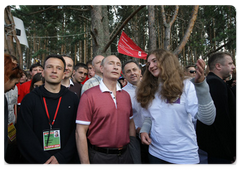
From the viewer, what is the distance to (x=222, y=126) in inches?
76.5

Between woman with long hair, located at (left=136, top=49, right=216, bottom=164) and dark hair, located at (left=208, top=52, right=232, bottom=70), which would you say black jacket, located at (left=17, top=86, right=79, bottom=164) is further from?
dark hair, located at (left=208, top=52, right=232, bottom=70)

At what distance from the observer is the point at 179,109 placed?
1.62 m

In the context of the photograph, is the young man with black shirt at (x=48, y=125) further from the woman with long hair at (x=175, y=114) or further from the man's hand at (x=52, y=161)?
the woman with long hair at (x=175, y=114)

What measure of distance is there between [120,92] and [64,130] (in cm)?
79

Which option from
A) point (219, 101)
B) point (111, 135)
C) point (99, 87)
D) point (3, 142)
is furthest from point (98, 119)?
point (219, 101)

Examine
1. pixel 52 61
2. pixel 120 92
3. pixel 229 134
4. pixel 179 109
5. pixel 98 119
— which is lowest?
pixel 229 134

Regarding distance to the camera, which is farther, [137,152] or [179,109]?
[137,152]

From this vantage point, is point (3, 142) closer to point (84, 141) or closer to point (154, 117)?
point (84, 141)

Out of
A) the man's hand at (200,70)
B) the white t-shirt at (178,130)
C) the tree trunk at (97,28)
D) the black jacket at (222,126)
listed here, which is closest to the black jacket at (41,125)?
the white t-shirt at (178,130)

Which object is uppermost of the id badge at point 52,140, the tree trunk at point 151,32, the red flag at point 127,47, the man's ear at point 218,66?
the tree trunk at point 151,32

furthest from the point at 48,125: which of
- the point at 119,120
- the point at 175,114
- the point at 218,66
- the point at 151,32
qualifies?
the point at 151,32

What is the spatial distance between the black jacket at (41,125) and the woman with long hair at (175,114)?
87cm

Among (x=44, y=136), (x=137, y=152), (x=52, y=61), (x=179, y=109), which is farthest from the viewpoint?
(x=52, y=61)

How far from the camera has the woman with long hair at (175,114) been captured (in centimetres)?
148
